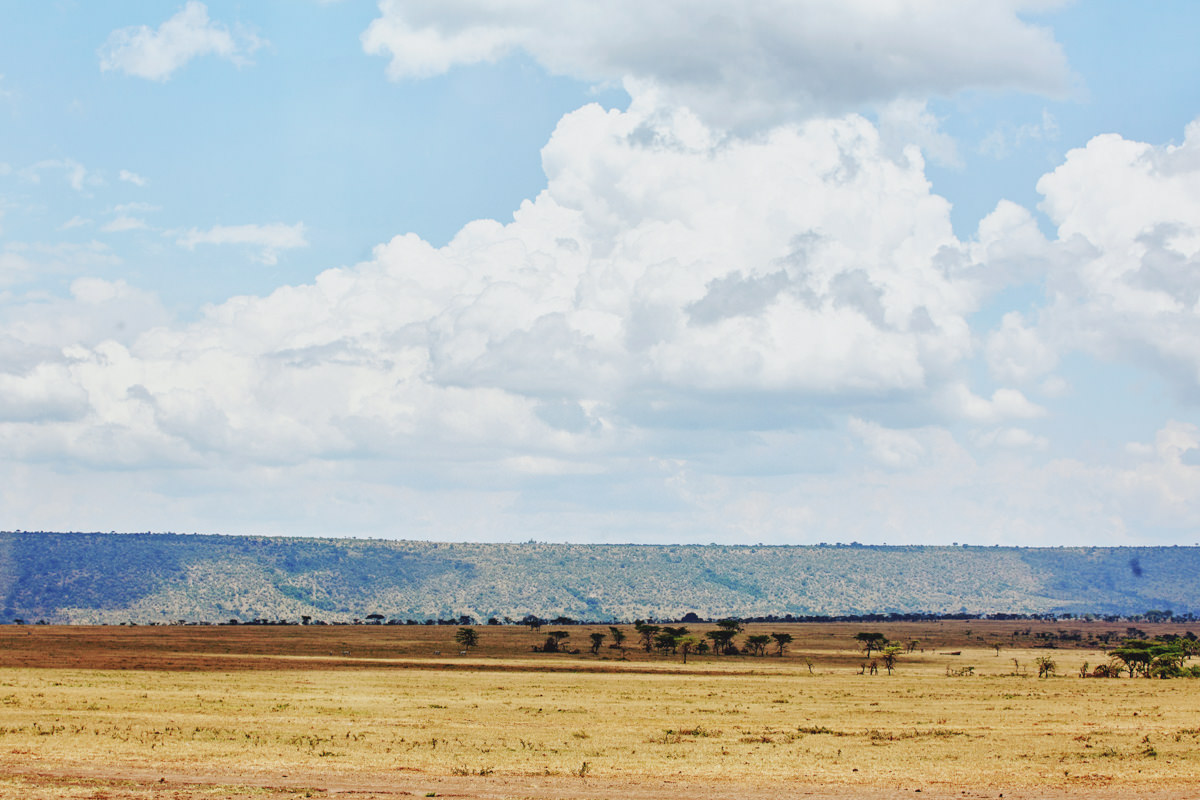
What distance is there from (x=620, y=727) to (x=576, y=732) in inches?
144

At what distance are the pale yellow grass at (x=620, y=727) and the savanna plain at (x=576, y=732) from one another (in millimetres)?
190

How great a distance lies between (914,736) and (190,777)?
31.2 m

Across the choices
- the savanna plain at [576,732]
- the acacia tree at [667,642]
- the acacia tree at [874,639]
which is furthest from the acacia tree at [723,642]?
the savanna plain at [576,732]

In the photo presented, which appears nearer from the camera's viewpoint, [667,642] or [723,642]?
[667,642]

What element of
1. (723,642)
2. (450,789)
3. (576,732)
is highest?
(450,789)

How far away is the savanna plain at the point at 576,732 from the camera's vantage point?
40.0m

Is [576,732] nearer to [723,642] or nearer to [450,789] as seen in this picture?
[450,789]

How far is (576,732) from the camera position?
2147 inches

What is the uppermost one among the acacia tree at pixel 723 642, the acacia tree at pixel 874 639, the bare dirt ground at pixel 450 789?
the bare dirt ground at pixel 450 789

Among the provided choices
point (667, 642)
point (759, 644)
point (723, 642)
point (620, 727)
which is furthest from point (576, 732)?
point (723, 642)

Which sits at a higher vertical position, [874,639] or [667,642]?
[874,639]

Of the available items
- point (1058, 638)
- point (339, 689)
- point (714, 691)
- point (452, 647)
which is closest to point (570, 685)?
point (714, 691)

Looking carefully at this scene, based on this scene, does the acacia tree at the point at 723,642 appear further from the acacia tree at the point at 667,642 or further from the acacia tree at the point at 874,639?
the acacia tree at the point at 874,639

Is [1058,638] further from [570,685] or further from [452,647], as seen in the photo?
[570,685]
